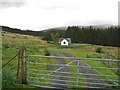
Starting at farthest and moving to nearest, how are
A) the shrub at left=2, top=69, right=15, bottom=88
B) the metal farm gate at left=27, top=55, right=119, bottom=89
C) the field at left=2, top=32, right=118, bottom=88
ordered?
the field at left=2, top=32, right=118, bottom=88, the shrub at left=2, top=69, right=15, bottom=88, the metal farm gate at left=27, top=55, right=119, bottom=89

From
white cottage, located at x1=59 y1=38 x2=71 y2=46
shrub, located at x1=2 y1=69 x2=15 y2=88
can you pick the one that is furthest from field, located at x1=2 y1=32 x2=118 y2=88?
white cottage, located at x1=59 y1=38 x2=71 y2=46

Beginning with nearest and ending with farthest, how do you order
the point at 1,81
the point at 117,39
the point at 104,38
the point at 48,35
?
the point at 1,81 < the point at 117,39 < the point at 104,38 < the point at 48,35

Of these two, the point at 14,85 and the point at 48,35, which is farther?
the point at 48,35

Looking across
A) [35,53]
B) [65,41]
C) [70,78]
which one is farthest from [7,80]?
[65,41]

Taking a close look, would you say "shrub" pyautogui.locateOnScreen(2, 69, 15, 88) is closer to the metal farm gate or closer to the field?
the field

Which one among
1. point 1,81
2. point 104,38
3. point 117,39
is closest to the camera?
point 1,81

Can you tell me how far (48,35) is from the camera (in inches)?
4013

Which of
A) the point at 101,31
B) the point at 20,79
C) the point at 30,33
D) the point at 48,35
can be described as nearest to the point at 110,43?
the point at 101,31

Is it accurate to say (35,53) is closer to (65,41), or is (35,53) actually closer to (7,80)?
(7,80)

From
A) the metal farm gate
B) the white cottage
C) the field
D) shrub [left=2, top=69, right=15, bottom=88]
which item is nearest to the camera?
the metal farm gate

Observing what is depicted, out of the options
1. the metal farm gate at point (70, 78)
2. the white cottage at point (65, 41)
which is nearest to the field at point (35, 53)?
the metal farm gate at point (70, 78)

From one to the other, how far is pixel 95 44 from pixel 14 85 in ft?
253

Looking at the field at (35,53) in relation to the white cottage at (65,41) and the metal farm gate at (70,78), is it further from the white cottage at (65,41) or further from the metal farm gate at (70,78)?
the white cottage at (65,41)

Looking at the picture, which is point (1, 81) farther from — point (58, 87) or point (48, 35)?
point (48, 35)
